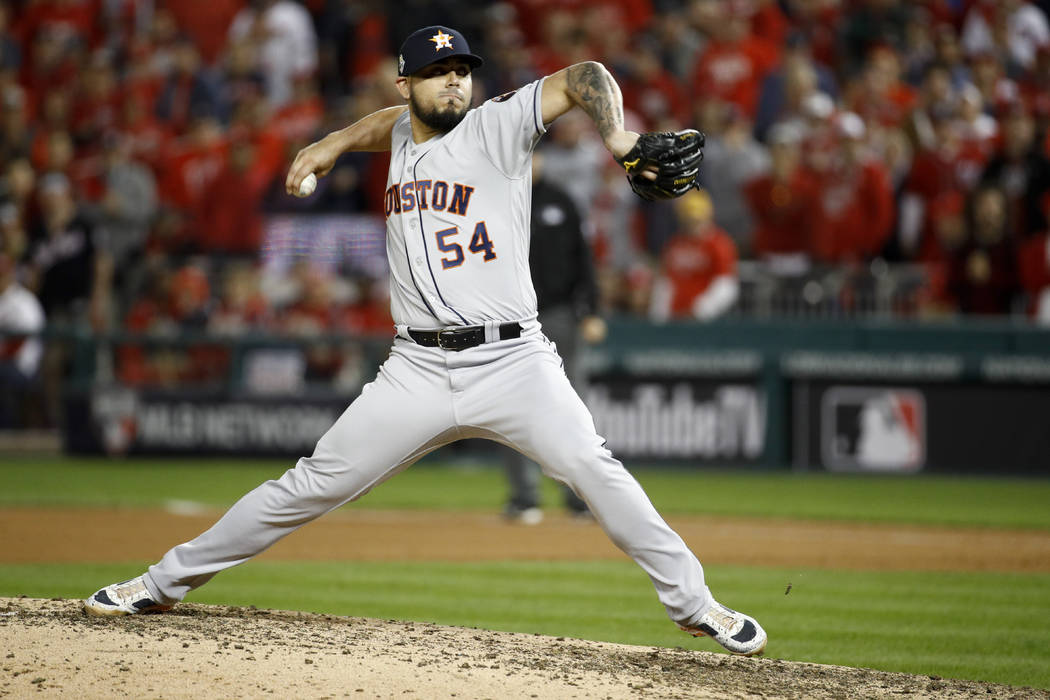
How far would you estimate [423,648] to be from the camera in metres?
5.13

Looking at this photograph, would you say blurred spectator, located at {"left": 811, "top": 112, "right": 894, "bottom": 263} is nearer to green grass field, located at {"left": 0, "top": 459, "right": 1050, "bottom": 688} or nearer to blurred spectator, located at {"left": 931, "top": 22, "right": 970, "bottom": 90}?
blurred spectator, located at {"left": 931, "top": 22, "right": 970, "bottom": 90}

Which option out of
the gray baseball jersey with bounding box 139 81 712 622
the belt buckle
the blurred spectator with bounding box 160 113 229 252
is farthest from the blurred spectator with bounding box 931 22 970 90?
the belt buckle

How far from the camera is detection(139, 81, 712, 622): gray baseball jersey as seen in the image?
5.00 metres

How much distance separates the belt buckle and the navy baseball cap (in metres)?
0.94

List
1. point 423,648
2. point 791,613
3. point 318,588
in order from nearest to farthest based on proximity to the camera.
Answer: point 423,648 < point 791,613 < point 318,588

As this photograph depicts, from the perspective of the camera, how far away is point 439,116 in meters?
5.21

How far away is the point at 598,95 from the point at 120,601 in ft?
8.49

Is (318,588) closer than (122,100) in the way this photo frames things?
Yes

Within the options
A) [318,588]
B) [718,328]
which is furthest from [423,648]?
[718,328]

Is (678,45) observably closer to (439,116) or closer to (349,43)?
(349,43)

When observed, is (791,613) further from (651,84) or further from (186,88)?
(186,88)

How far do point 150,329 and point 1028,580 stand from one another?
1005 cm

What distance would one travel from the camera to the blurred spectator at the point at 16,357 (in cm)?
1509

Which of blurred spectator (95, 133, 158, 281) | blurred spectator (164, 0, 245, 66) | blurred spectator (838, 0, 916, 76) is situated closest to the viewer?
blurred spectator (95, 133, 158, 281)
